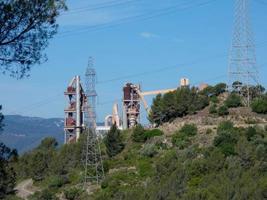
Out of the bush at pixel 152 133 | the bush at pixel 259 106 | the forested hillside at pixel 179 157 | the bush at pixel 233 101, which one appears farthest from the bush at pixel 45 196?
the bush at pixel 259 106

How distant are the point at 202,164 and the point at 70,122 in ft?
77.3

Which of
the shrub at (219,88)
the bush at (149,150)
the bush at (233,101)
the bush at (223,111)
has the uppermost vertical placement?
the shrub at (219,88)

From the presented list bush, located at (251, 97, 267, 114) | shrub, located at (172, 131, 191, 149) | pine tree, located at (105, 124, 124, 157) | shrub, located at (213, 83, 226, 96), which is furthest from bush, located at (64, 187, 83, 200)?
shrub, located at (213, 83, 226, 96)

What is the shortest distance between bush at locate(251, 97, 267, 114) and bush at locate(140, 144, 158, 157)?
7.91 m

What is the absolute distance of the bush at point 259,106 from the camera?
46.9 m

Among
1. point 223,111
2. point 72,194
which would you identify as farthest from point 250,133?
point 72,194

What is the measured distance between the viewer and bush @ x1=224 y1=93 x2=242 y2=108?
48719mm

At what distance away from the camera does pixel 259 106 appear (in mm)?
46938

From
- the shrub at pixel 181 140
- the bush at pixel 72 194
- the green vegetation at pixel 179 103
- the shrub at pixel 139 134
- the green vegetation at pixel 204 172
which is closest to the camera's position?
the green vegetation at pixel 204 172

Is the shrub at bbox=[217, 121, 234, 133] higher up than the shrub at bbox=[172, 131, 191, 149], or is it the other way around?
the shrub at bbox=[217, 121, 234, 133]

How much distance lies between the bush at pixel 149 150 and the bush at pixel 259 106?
7.91 m

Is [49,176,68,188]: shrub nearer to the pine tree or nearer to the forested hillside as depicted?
the forested hillside

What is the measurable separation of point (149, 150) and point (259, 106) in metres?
8.73

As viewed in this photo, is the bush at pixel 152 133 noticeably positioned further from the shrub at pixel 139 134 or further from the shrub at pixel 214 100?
the shrub at pixel 214 100
